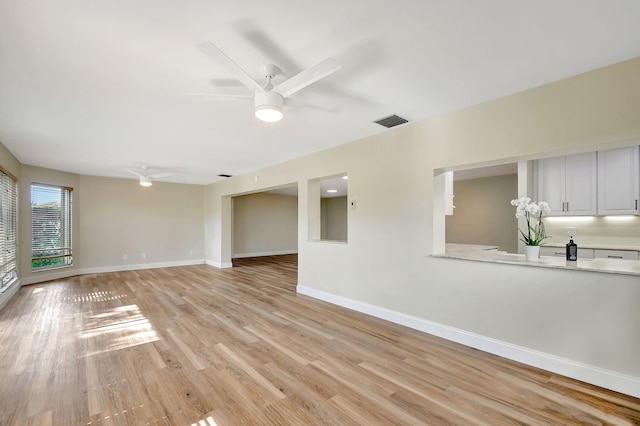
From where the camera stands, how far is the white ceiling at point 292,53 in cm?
157

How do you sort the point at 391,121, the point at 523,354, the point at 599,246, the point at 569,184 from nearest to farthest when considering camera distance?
the point at 523,354, the point at 391,121, the point at 599,246, the point at 569,184

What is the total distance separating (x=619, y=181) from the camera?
4.10 metres

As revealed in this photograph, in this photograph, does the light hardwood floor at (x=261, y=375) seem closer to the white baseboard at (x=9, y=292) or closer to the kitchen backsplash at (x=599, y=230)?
the white baseboard at (x=9, y=292)

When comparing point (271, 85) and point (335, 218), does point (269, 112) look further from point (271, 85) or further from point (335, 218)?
point (335, 218)

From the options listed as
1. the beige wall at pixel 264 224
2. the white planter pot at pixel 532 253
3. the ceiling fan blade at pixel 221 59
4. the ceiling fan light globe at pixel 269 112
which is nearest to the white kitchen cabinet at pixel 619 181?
the white planter pot at pixel 532 253

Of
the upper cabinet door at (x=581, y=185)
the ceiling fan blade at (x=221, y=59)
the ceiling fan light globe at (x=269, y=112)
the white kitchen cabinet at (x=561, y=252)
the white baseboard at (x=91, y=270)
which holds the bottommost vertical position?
the white baseboard at (x=91, y=270)

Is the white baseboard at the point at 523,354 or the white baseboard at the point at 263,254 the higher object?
the white baseboard at the point at 523,354

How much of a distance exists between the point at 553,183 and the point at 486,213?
8.22 ft

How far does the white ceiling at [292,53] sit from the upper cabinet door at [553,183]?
309 centimetres

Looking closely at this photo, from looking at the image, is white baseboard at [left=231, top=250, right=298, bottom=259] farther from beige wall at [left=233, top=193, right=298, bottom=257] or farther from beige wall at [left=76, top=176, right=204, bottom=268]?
beige wall at [left=76, top=176, right=204, bottom=268]

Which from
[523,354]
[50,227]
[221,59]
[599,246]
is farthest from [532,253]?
[50,227]

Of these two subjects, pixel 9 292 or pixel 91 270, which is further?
pixel 91 270

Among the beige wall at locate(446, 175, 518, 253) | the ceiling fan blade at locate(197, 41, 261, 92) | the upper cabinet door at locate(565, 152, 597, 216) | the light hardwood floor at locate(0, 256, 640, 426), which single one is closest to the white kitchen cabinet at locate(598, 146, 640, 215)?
the upper cabinet door at locate(565, 152, 597, 216)

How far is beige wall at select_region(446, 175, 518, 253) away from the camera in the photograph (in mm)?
6662
